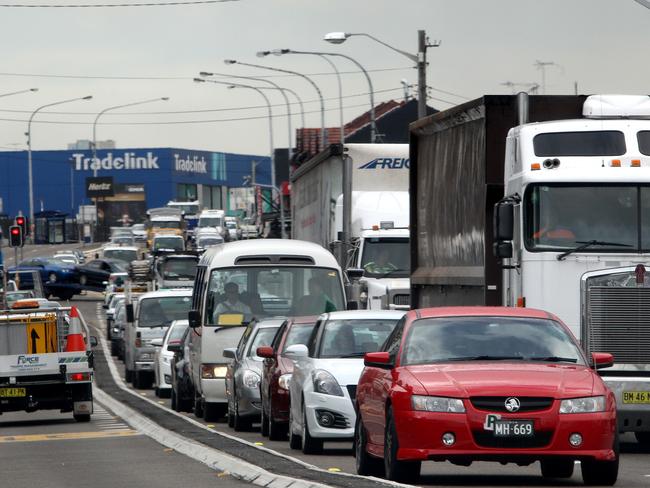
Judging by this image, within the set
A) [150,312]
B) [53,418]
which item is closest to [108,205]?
[150,312]

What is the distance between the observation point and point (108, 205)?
16388cm

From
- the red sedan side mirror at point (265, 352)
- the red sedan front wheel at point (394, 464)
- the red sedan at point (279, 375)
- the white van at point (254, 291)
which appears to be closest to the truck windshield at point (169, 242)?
the white van at point (254, 291)

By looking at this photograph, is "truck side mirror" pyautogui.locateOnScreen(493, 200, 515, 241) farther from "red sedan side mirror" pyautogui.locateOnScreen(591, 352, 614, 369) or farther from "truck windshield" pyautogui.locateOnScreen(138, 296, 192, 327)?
"truck windshield" pyautogui.locateOnScreen(138, 296, 192, 327)

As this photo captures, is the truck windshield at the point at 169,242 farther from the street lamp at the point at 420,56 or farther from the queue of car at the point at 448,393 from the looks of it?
the queue of car at the point at 448,393

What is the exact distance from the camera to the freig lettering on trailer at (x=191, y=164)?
168 meters

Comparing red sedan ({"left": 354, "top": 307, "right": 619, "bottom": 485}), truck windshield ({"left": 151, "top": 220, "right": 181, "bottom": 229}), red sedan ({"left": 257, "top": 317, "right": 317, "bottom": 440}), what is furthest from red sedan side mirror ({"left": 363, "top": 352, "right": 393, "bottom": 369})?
truck windshield ({"left": 151, "top": 220, "right": 181, "bottom": 229})

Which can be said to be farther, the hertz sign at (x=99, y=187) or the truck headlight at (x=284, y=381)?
the hertz sign at (x=99, y=187)

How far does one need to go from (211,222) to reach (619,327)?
96153 millimetres

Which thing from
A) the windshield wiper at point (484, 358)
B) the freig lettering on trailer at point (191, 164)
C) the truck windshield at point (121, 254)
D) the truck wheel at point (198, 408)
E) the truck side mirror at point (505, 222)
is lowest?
the truck wheel at point (198, 408)

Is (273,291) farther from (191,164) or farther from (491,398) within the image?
(191,164)

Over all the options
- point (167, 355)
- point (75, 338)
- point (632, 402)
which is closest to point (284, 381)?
point (632, 402)

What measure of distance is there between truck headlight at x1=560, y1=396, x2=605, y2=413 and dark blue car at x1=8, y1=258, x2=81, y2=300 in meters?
64.5

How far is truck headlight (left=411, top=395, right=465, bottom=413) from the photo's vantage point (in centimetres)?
1302

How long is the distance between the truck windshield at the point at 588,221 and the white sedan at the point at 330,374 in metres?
1.90
